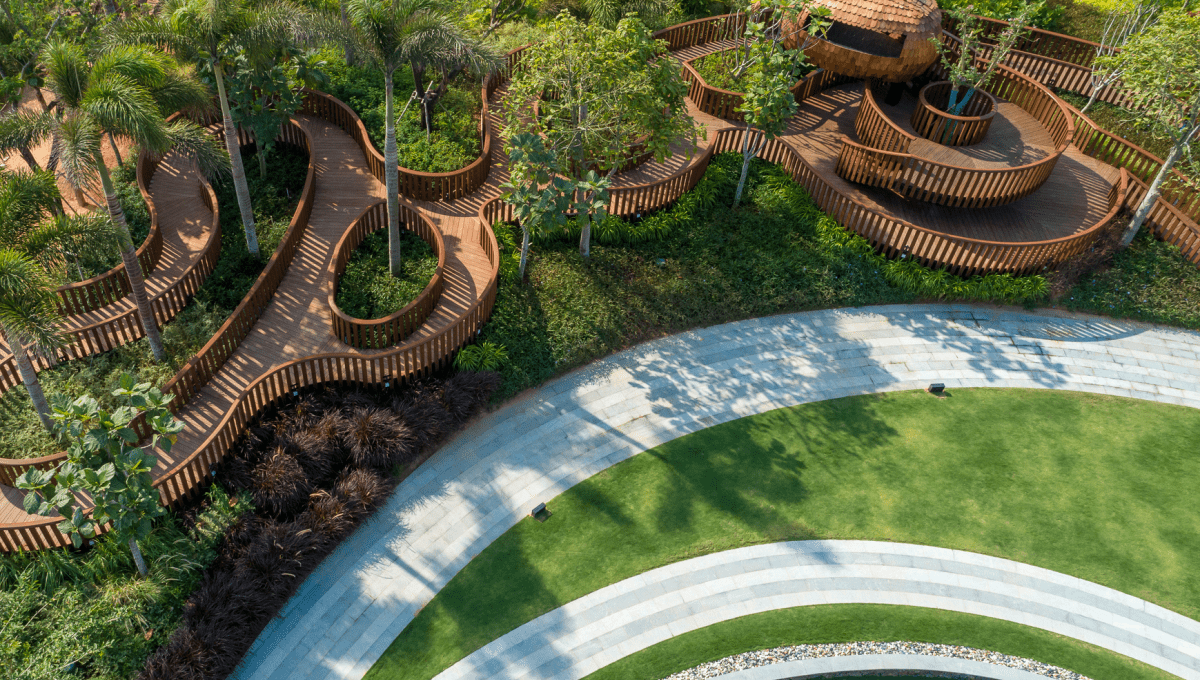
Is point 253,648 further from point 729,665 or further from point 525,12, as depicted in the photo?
point 525,12

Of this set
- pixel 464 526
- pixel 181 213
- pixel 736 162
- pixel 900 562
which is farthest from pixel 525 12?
pixel 900 562

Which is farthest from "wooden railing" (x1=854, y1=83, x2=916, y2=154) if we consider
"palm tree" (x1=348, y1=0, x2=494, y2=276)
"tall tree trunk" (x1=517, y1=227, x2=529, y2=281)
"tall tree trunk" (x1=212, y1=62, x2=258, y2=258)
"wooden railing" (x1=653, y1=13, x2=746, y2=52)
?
"tall tree trunk" (x1=212, y1=62, x2=258, y2=258)

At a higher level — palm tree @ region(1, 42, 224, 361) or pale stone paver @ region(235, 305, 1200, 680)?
palm tree @ region(1, 42, 224, 361)

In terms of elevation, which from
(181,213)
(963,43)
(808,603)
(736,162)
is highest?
(963,43)

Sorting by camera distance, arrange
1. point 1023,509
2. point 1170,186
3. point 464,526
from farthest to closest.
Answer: point 1170,186
point 1023,509
point 464,526

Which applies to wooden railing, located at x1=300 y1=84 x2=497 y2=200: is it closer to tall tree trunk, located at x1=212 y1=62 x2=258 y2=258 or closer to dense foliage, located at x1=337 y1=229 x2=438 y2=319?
dense foliage, located at x1=337 y1=229 x2=438 y2=319

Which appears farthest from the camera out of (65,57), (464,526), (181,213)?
(181,213)
